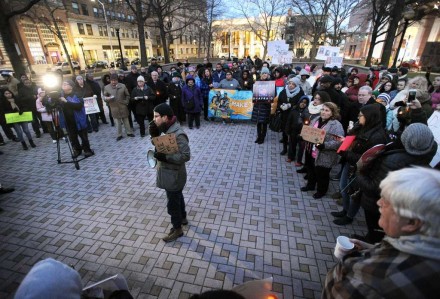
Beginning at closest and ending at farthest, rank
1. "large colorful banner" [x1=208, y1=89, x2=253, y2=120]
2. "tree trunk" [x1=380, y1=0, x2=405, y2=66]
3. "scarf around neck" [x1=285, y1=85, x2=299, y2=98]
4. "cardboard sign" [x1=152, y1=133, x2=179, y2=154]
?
"cardboard sign" [x1=152, y1=133, x2=179, y2=154]
"scarf around neck" [x1=285, y1=85, x2=299, y2=98]
"large colorful banner" [x1=208, y1=89, x2=253, y2=120]
"tree trunk" [x1=380, y1=0, x2=405, y2=66]

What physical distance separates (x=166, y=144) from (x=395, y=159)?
287 cm

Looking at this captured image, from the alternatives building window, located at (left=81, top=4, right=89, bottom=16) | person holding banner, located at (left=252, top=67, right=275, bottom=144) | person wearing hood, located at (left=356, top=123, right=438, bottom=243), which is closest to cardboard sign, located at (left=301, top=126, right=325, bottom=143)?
person wearing hood, located at (left=356, top=123, right=438, bottom=243)

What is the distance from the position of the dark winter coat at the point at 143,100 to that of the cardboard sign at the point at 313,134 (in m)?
5.67

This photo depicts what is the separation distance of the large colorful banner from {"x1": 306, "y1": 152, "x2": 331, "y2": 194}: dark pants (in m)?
4.99

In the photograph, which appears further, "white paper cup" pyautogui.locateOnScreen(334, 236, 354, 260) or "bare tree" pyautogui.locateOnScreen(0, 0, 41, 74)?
"bare tree" pyautogui.locateOnScreen(0, 0, 41, 74)

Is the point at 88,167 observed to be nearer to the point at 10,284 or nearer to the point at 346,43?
the point at 10,284

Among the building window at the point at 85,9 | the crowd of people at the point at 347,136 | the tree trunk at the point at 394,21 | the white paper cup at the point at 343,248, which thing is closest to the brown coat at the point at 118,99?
the crowd of people at the point at 347,136

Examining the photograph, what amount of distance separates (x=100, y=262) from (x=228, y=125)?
7.13 meters

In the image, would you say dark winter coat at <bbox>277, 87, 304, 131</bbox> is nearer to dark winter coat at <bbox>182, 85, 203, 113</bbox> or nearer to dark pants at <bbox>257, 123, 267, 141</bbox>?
dark pants at <bbox>257, 123, 267, 141</bbox>

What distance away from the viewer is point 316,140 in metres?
4.19

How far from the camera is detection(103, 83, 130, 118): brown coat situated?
7523mm

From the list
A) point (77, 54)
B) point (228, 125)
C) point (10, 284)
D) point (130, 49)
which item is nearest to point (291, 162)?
point (228, 125)

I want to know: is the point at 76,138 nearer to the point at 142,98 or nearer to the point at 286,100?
the point at 142,98

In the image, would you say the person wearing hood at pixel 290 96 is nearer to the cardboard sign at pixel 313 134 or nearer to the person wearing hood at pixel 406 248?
the cardboard sign at pixel 313 134
